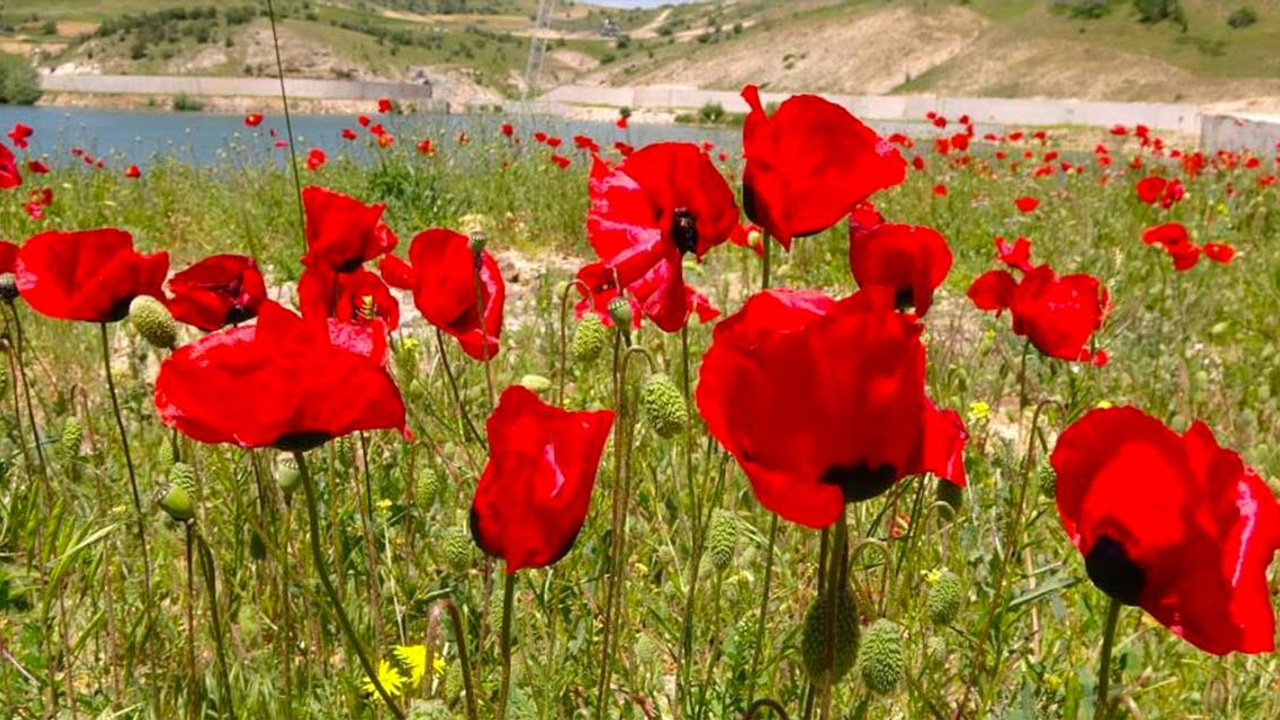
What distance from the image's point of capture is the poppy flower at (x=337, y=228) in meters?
1.62

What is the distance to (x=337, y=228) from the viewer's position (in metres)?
1.64

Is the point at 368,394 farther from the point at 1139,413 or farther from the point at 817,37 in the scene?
the point at 817,37

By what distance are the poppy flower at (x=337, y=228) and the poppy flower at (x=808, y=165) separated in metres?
0.65

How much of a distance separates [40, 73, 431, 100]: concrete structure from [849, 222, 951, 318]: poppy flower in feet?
260

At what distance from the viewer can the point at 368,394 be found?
3.14 feet

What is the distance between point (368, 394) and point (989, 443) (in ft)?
8.71

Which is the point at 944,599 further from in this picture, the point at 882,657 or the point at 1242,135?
the point at 1242,135

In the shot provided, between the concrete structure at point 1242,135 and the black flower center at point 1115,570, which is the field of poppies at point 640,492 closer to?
the black flower center at point 1115,570

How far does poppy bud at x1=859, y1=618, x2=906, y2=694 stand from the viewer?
982mm

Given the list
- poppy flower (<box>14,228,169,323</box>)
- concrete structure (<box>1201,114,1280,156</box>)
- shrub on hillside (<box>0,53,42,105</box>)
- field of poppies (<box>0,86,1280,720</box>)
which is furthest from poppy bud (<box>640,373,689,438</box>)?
shrub on hillside (<box>0,53,42,105</box>)

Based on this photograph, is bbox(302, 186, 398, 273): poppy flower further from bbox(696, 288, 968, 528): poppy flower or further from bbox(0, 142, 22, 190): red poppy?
bbox(0, 142, 22, 190): red poppy

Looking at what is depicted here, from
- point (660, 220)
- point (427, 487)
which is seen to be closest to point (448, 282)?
point (427, 487)

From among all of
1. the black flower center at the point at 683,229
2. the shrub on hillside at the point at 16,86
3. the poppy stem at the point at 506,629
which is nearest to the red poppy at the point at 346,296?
the black flower center at the point at 683,229

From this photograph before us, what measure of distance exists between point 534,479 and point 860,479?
0.28m
